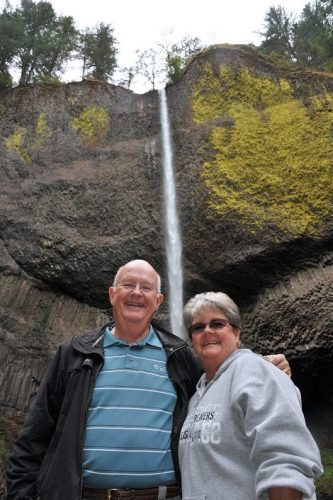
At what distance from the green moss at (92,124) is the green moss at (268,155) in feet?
8.96

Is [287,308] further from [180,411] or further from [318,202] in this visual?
[180,411]

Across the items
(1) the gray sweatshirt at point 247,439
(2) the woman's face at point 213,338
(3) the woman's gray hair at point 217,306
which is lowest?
(1) the gray sweatshirt at point 247,439

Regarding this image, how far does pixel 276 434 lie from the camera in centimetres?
210

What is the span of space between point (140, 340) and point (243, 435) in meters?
1.25

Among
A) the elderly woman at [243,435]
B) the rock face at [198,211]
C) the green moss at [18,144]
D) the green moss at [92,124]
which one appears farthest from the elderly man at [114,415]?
the green moss at [92,124]

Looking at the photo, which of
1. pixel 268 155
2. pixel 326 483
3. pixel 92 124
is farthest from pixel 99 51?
pixel 326 483

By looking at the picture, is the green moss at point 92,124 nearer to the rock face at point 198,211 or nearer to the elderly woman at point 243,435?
the rock face at point 198,211

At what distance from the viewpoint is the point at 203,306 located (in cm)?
297

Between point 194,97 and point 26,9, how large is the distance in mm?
13823

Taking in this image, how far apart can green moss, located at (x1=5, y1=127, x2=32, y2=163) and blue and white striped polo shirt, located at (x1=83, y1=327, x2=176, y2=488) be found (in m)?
10.4

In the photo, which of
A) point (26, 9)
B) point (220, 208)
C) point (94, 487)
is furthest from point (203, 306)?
point (26, 9)

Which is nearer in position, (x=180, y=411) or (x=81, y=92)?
(x=180, y=411)

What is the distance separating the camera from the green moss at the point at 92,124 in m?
13.4

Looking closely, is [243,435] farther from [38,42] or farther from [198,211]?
[38,42]
